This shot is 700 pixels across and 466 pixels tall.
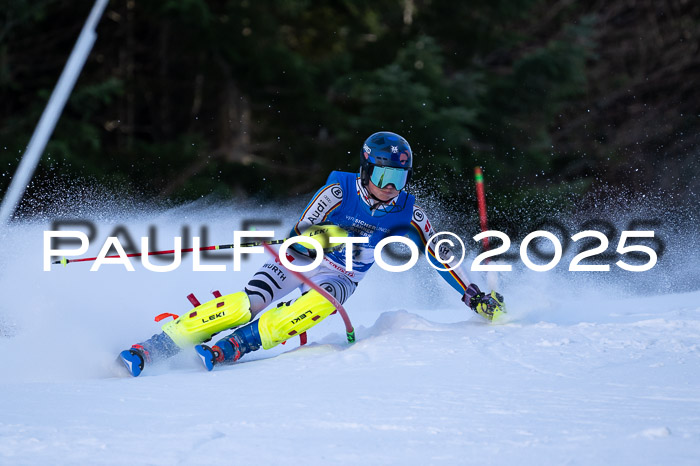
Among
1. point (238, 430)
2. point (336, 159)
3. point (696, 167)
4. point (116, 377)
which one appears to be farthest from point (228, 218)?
point (696, 167)

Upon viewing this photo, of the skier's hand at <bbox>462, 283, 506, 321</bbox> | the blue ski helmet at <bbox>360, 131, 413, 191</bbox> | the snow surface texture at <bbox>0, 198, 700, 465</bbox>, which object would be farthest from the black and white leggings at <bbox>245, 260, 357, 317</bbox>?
the skier's hand at <bbox>462, 283, 506, 321</bbox>

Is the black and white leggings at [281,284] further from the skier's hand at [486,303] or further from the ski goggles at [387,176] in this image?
the skier's hand at [486,303]

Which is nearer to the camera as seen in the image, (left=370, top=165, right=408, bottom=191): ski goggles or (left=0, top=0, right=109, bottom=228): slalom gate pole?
(left=370, top=165, right=408, bottom=191): ski goggles

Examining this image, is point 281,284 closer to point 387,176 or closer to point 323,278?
point 323,278

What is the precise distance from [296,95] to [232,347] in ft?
36.9

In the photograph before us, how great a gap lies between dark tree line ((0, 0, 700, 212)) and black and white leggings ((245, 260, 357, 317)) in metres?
7.83

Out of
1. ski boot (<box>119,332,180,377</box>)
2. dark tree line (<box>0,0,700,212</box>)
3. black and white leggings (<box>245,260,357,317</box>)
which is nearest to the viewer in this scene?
ski boot (<box>119,332,180,377</box>)

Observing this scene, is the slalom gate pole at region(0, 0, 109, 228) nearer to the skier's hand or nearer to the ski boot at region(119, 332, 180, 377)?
the ski boot at region(119, 332, 180, 377)

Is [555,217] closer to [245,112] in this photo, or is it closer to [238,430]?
[245,112]

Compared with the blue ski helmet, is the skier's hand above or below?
below

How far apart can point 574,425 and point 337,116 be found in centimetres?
A: 1236

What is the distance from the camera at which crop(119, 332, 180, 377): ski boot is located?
4.21 m

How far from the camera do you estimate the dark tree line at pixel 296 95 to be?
1299 cm

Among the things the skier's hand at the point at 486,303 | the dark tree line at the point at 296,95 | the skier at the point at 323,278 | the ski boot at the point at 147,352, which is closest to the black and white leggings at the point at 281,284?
the skier at the point at 323,278
